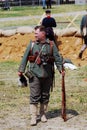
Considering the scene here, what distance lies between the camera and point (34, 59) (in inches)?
388

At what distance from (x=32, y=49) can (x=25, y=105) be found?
228 centimetres

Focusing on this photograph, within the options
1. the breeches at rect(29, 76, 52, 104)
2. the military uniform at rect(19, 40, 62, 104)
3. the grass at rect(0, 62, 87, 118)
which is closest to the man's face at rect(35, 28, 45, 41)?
the military uniform at rect(19, 40, 62, 104)

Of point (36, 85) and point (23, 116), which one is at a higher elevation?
point (36, 85)

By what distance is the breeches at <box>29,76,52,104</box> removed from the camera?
32.8 feet

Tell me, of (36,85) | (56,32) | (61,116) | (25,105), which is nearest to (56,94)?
(25,105)

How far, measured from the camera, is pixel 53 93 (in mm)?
13219

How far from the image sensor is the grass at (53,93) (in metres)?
11.7

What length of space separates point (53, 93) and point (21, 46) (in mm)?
10478

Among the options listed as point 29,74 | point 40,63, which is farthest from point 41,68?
point 29,74

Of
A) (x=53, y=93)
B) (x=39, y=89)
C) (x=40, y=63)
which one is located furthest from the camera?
(x=53, y=93)

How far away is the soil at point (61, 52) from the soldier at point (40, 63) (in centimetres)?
36

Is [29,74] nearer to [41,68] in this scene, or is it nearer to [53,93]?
[41,68]

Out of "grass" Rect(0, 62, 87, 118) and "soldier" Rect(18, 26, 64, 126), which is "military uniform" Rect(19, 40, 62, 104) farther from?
"grass" Rect(0, 62, 87, 118)

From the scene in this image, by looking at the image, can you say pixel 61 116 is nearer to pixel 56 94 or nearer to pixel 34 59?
pixel 34 59
